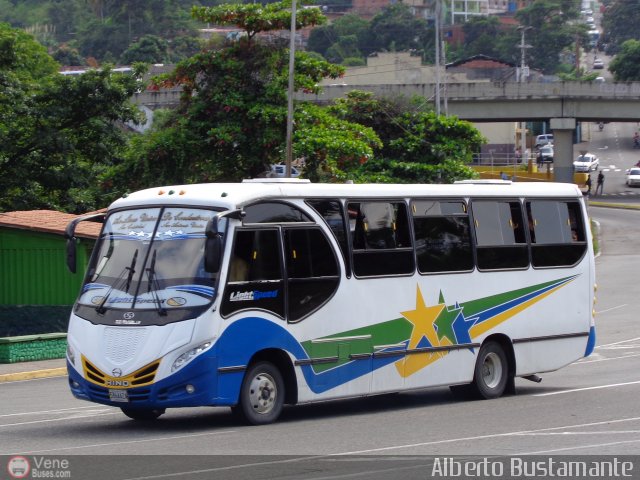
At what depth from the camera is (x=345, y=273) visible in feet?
48.3

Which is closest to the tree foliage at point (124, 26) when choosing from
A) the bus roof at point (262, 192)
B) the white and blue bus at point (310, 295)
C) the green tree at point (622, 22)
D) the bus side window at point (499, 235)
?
the green tree at point (622, 22)

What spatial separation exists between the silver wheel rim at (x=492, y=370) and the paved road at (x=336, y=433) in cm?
35

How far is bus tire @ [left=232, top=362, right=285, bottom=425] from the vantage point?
1345cm

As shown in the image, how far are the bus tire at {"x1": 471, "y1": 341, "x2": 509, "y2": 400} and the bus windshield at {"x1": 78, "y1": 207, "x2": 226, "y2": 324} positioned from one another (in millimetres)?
5183

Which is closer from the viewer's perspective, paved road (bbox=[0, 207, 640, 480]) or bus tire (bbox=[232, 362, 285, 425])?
paved road (bbox=[0, 207, 640, 480])

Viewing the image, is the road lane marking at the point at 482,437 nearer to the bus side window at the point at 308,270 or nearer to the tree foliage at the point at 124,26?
the bus side window at the point at 308,270

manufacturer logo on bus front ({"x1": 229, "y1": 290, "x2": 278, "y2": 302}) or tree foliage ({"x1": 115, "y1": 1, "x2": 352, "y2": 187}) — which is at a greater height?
tree foliage ({"x1": 115, "y1": 1, "x2": 352, "y2": 187})

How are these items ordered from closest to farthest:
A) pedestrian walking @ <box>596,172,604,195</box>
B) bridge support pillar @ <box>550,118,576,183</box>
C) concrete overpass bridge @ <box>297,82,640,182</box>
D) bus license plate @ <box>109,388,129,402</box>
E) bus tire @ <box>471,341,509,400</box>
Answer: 1. bus license plate @ <box>109,388,129,402</box>
2. bus tire @ <box>471,341,509,400</box>
3. concrete overpass bridge @ <box>297,82,640,182</box>
4. bridge support pillar @ <box>550,118,576,183</box>
5. pedestrian walking @ <box>596,172,604,195</box>

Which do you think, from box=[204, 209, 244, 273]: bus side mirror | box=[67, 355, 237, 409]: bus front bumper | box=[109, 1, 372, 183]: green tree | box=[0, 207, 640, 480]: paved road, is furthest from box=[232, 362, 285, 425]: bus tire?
box=[109, 1, 372, 183]: green tree

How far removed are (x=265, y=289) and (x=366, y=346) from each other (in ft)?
6.21

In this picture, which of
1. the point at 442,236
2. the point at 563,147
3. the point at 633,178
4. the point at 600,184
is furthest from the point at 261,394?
the point at 633,178

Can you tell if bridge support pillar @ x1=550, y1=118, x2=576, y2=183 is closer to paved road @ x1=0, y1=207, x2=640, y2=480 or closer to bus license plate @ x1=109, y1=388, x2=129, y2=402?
paved road @ x1=0, y1=207, x2=640, y2=480

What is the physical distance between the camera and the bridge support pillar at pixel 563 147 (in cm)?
7132

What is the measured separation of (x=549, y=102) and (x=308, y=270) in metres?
59.5
